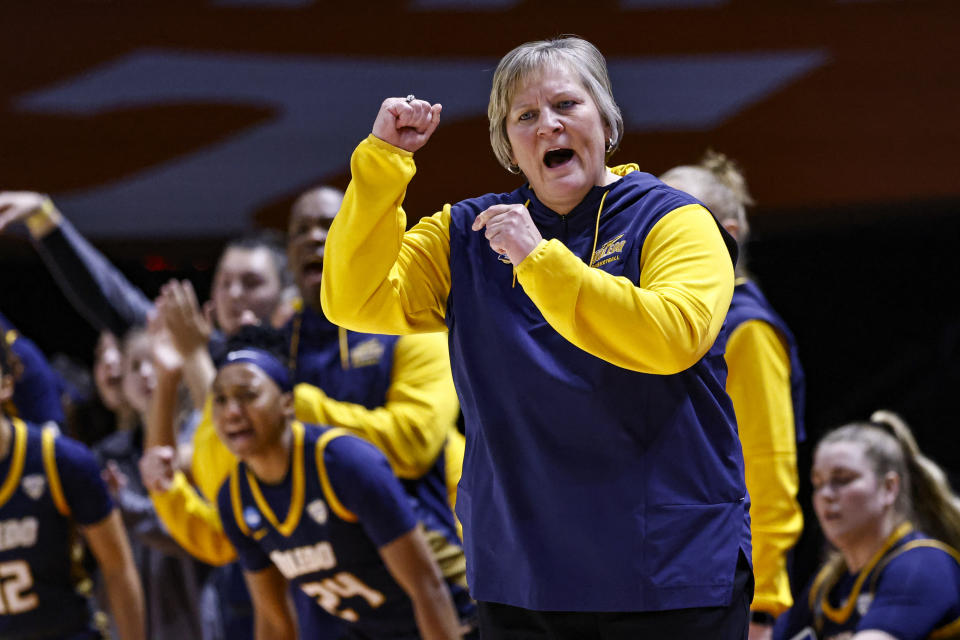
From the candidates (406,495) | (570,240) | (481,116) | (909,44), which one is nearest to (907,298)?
(909,44)

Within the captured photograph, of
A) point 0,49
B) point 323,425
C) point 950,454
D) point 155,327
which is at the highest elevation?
point 0,49

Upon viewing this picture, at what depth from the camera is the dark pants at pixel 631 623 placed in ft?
5.40

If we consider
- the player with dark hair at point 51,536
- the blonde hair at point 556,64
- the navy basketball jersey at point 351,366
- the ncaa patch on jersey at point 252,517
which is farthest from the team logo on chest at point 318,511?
the blonde hair at point 556,64

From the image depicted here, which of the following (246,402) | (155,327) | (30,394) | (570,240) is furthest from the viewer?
(30,394)

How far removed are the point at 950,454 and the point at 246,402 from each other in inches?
155

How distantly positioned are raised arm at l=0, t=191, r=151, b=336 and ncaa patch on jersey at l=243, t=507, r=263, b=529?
1.25 m

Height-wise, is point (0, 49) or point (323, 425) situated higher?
point (0, 49)

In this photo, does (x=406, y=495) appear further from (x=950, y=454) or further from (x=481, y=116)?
(x=950, y=454)

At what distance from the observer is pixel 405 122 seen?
69.1 inches

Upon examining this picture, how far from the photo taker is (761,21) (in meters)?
5.45

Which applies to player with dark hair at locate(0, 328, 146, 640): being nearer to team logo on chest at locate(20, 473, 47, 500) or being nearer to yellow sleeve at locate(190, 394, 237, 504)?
team logo on chest at locate(20, 473, 47, 500)

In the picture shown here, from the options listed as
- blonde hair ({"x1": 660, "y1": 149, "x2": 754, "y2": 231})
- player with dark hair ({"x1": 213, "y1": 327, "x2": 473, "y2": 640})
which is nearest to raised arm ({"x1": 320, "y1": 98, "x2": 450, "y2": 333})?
blonde hair ({"x1": 660, "y1": 149, "x2": 754, "y2": 231})

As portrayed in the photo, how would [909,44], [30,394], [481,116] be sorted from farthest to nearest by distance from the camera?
[481,116], [909,44], [30,394]

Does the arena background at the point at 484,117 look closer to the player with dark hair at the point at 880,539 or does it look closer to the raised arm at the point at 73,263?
the raised arm at the point at 73,263
